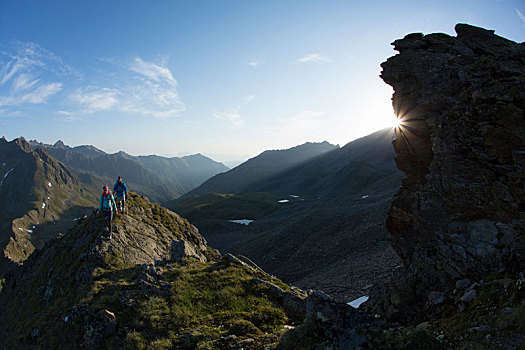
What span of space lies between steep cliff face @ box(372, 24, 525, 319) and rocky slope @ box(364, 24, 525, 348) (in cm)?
4

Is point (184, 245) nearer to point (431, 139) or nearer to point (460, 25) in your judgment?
point (431, 139)

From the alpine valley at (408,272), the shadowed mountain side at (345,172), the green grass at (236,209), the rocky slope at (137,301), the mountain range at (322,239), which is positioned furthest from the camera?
the shadowed mountain side at (345,172)

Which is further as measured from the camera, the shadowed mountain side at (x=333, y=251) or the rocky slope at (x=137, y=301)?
the shadowed mountain side at (x=333, y=251)

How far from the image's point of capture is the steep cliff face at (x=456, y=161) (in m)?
11.4

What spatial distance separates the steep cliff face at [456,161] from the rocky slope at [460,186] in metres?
0.04

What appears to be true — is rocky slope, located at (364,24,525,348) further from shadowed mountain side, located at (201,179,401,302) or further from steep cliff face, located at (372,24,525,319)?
shadowed mountain side, located at (201,179,401,302)

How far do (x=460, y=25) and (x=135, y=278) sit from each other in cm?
2561

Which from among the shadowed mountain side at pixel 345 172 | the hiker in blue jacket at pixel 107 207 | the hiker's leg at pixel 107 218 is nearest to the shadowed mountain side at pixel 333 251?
the hiker's leg at pixel 107 218

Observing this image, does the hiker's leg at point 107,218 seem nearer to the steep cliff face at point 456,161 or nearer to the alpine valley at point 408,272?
the alpine valley at point 408,272

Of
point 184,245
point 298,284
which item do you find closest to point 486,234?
point 184,245

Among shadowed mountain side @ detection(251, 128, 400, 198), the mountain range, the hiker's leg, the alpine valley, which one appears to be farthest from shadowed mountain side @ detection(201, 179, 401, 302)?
shadowed mountain side @ detection(251, 128, 400, 198)

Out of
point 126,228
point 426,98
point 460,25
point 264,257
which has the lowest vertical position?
point 264,257

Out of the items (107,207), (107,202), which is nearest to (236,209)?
(107,207)

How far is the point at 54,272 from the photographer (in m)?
19.7
